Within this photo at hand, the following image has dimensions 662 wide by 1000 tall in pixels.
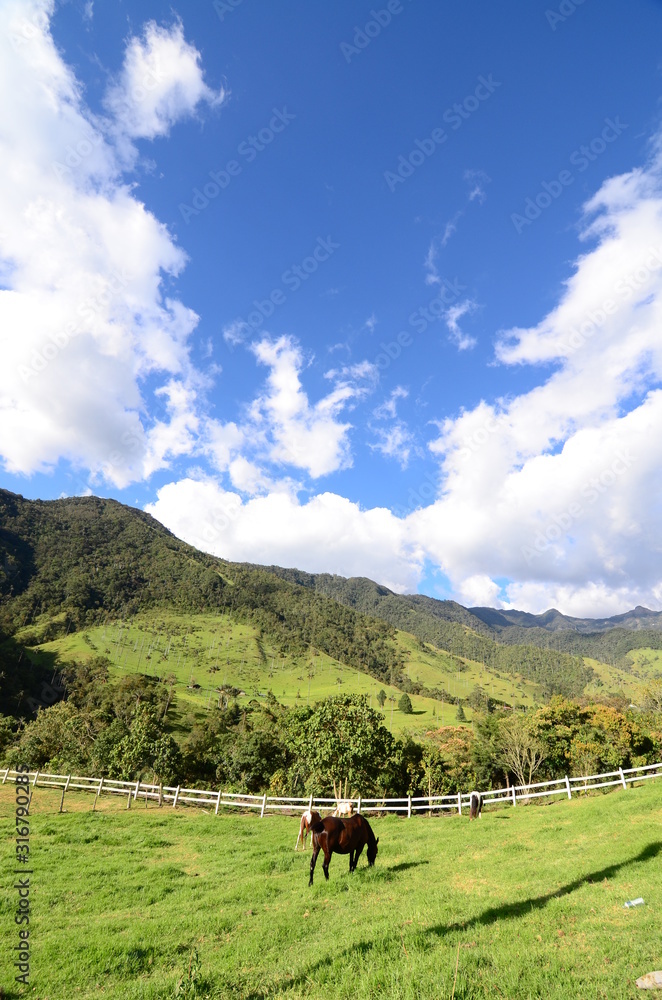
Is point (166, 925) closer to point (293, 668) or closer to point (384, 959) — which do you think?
point (384, 959)

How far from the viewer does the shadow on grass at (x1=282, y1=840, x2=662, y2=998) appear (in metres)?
6.65

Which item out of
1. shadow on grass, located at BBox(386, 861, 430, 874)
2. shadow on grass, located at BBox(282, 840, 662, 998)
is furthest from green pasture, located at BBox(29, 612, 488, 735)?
shadow on grass, located at BBox(282, 840, 662, 998)

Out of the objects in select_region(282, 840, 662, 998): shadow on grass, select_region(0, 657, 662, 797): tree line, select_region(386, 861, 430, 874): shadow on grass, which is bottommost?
select_region(0, 657, 662, 797): tree line

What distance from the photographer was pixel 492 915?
7965mm

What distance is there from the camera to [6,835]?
17344mm

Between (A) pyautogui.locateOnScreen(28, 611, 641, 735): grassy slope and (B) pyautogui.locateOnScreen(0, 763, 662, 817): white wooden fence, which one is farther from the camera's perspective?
(A) pyautogui.locateOnScreen(28, 611, 641, 735): grassy slope

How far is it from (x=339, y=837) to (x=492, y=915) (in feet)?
13.9

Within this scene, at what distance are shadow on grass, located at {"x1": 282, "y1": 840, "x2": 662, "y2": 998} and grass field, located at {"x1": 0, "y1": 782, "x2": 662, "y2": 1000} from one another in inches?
1.3

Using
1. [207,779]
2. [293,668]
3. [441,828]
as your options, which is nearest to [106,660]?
[293,668]

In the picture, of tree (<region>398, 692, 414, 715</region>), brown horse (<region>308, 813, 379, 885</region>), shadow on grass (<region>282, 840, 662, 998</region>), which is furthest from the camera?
tree (<region>398, 692, 414, 715</region>)

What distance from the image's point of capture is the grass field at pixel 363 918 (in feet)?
20.3

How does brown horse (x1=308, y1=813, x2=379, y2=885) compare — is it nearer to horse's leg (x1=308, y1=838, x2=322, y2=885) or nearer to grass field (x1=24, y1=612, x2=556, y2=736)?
horse's leg (x1=308, y1=838, x2=322, y2=885)

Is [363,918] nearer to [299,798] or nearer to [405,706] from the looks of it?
[299,798]

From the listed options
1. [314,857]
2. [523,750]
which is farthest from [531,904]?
[523,750]
